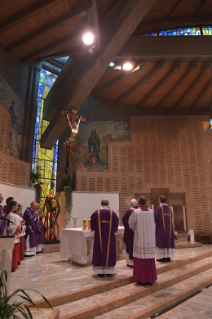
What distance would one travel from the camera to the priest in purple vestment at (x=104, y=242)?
15.7 ft

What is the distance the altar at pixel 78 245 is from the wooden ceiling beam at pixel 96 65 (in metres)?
5.27

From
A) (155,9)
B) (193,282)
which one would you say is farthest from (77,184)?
(155,9)

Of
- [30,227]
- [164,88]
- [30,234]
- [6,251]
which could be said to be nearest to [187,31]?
[164,88]

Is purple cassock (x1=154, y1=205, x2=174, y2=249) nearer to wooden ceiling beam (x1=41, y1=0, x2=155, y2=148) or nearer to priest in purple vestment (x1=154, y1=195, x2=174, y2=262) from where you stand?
priest in purple vestment (x1=154, y1=195, x2=174, y2=262)

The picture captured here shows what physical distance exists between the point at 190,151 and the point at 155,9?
7.46 metres

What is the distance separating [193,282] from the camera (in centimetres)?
506

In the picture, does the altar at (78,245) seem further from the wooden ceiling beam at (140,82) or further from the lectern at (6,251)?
the wooden ceiling beam at (140,82)

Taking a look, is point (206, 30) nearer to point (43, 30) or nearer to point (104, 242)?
point (43, 30)

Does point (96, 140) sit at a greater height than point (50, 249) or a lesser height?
greater

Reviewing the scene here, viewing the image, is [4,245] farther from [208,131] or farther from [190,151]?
[208,131]

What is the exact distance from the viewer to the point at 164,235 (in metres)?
6.36

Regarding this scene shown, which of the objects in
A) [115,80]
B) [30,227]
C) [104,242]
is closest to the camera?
[104,242]

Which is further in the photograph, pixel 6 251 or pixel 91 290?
pixel 91 290

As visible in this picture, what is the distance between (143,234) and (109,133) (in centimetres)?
857
